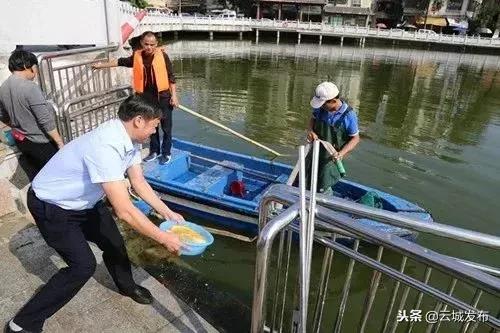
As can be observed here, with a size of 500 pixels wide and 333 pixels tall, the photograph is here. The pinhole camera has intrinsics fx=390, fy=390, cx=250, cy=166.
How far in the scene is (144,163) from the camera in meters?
7.14

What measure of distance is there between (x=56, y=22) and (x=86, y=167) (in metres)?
7.55

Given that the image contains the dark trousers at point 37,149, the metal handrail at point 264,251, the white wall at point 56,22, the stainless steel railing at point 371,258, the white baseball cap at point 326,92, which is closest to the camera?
the stainless steel railing at point 371,258

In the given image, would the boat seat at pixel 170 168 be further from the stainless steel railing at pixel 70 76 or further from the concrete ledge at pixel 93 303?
the concrete ledge at pixel 93 303

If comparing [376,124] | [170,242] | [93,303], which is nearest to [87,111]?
[93,303]

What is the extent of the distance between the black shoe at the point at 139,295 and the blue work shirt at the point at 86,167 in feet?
3.25

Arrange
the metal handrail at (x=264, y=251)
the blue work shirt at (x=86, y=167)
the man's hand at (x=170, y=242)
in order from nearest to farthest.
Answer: the metal handrail at (x=264, y=251), the blue work shirt at (x=86, y=167), the man's hand at (x=170, y=242)

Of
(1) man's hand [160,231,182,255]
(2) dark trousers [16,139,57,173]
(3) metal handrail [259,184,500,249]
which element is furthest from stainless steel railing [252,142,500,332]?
(2) dark trousers [16,139,57,173]

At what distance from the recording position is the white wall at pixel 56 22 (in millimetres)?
8125

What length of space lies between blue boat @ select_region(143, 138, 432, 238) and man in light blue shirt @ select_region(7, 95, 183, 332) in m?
3.26

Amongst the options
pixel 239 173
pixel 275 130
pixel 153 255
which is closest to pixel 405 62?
pixel 275 130

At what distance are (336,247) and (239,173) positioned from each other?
5.11 m

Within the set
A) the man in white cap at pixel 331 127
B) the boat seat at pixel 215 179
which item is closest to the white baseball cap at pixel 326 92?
the man in white cap at pixel 331 127

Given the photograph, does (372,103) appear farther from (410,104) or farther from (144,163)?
(144,163)

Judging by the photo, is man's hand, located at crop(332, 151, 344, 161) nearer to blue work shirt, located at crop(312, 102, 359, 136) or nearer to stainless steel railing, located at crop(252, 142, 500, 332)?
blue work shirt, located at crop(312, 102, 359, 136)
